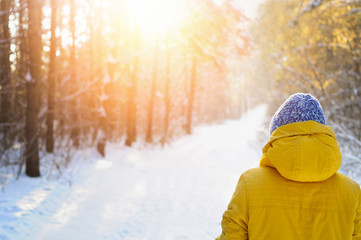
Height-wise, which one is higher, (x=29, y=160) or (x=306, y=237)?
(x=306, y=237)

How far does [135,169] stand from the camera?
11.1m

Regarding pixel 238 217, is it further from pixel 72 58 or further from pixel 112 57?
pixel 72 58

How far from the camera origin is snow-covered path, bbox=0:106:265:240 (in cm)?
538

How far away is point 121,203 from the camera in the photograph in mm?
7191

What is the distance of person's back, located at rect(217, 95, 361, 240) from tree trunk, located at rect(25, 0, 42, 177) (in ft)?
23.6

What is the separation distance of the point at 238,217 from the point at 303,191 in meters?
0.41

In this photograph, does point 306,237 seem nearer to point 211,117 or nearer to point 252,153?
point 252,153

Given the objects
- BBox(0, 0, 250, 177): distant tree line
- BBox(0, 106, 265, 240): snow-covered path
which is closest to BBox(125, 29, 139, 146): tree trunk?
BBox(0, 0, 250, 177): distant tree line

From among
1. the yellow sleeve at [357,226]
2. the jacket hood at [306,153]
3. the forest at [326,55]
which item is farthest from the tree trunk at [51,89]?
the yellow sleeve at [357,226]

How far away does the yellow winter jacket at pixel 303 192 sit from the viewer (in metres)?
1.66

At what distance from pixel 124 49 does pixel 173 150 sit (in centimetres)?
586

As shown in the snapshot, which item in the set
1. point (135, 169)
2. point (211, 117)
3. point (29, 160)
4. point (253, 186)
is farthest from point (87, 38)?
point (211, 117)

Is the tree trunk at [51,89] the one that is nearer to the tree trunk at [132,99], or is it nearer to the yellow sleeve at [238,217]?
the tree trunk at [132,99]

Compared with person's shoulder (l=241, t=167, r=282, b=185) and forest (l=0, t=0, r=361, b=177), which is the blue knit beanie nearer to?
person's shoulder (l=241, t=167, r=282, b=185)
